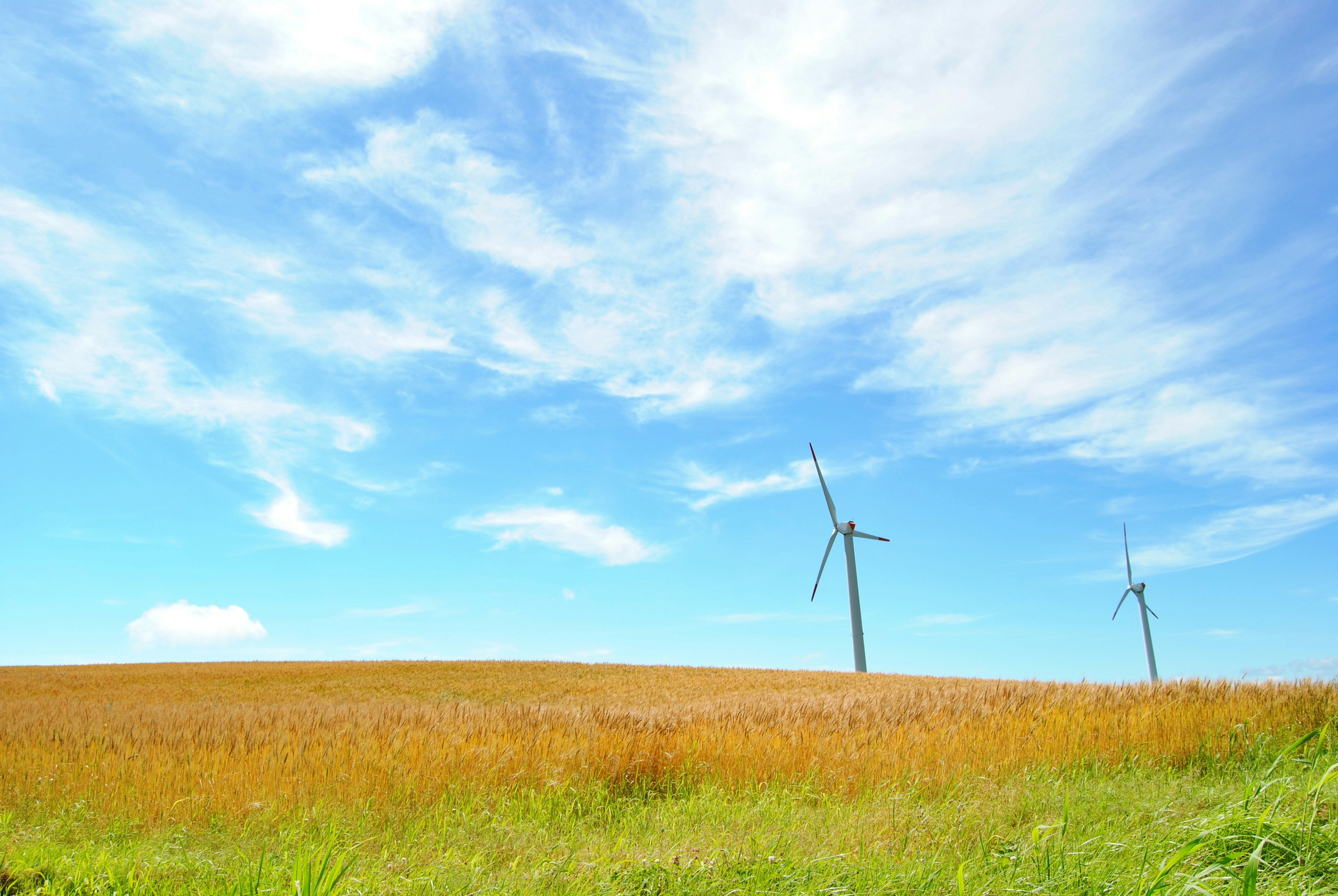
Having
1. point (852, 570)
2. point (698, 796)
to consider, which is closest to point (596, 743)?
point (698, 796)

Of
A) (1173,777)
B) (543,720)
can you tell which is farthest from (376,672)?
(1173,777)

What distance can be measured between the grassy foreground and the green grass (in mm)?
36

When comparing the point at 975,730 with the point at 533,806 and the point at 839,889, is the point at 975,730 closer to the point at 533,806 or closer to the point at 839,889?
the point at 533,806

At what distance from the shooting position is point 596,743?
409 inches

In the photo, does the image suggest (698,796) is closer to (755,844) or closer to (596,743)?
(596,743)

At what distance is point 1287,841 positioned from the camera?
5434 millimetres

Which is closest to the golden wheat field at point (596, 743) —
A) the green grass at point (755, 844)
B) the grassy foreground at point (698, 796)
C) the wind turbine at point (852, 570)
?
the grassy foreground at point (698, 796)

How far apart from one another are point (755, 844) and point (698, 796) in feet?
12.5

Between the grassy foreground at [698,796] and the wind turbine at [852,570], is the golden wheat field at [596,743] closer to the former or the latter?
the grassy foreground at [698,796]

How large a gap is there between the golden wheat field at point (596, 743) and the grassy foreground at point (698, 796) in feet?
0.16

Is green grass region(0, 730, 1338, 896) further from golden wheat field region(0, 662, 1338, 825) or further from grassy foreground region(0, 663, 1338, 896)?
golden wheat field region(0, 662, 1338, 825)

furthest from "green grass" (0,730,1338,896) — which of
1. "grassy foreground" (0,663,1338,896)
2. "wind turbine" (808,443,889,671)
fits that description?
"wind turbine" (808,443,889,671)

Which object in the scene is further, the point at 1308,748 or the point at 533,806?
the point at 1308,748

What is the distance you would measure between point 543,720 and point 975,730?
664 centimetres
